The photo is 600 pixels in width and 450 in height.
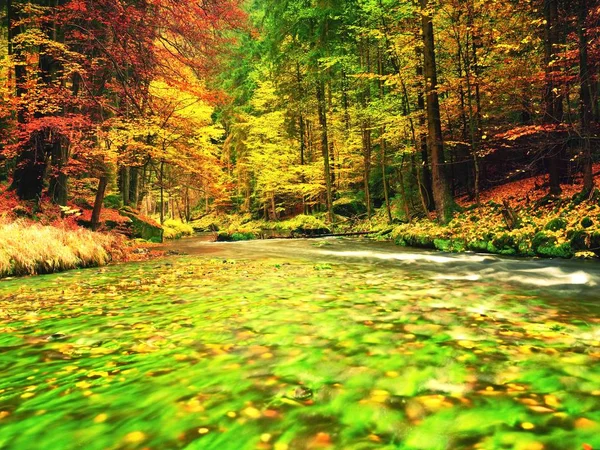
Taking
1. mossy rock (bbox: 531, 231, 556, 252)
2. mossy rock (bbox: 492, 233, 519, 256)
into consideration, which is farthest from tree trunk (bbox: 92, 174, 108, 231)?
mossy rock (bbox: 531, 231, 556, 252)

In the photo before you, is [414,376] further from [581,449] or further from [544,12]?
[544,12]

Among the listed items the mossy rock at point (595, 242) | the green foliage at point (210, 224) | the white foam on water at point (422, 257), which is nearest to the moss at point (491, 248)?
the white foam on water at point (422, 257)

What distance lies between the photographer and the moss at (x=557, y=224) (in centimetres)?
930

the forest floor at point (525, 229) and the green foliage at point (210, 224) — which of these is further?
the green foliage at point (210, 224)

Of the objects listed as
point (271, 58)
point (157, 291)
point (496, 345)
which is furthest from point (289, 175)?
point (496, 345)

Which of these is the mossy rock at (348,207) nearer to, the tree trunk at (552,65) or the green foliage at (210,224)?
the tree trunk at (552,65)

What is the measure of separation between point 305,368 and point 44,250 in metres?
8.60

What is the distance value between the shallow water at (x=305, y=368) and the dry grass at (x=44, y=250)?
300 cm

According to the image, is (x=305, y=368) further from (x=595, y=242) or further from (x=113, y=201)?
(x=113, y=201)

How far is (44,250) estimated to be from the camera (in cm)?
888

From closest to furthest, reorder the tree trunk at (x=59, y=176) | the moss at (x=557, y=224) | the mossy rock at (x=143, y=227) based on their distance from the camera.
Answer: the moss at (x=557, y=224) → the tree trunk at (x=59, y=176) → the mossy rock at (x=143, y=227)

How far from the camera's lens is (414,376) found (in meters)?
2.71

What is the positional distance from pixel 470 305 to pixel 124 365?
160 inches

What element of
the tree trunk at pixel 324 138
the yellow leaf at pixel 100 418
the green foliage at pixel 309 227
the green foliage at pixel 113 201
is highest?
the tree trunk at pixel 324 138
